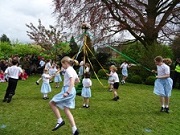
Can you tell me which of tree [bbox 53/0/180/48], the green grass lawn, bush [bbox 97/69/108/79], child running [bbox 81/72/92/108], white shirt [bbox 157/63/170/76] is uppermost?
tree [bbox 53/0/180/48]

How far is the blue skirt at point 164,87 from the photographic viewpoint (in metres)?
8.66

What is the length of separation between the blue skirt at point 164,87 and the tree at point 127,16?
12375 millimetres

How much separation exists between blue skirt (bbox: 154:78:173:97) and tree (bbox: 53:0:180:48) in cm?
1237

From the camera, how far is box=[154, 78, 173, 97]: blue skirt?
866 centimetres

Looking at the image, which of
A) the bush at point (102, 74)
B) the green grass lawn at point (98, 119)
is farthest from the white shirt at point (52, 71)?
the green grass lawn at point (98, 119)

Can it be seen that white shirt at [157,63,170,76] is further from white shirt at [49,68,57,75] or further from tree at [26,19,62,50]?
tree at [26,19,62,50]

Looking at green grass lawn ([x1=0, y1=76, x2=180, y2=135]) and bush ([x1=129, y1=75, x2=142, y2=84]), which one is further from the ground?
bush ([x1=129, y1=75, x2=142, y2=84])

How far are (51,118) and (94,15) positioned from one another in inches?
565

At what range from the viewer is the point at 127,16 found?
2128cm

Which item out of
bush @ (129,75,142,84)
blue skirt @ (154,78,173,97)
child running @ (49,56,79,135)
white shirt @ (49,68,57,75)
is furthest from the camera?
bush @ (129,75,142,84)

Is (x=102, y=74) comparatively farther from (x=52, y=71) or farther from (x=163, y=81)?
(x=163, y=81)

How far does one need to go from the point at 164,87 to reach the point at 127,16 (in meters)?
13.3

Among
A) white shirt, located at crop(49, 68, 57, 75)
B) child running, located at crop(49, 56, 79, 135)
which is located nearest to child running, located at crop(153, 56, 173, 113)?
child running, located at crop(49, 56, 79, 135)

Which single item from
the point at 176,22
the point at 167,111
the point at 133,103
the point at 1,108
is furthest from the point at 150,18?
the point at 1,108
